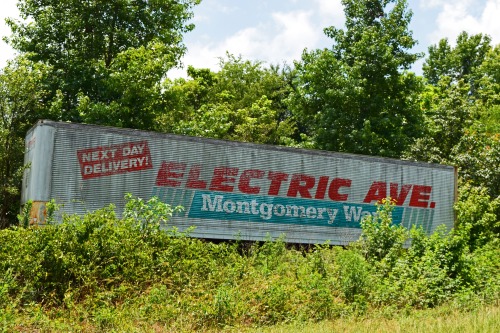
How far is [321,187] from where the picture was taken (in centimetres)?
2041

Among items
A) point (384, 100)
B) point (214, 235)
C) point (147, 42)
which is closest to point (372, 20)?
point (384, 100)

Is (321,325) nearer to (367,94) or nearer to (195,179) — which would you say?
(195,179)

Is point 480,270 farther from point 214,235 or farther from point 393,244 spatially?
point 214,235

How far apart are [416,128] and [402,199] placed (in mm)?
14086

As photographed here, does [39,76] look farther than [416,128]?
No

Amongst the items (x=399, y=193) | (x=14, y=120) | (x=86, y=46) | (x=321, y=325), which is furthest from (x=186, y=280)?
(x=86, y=46)

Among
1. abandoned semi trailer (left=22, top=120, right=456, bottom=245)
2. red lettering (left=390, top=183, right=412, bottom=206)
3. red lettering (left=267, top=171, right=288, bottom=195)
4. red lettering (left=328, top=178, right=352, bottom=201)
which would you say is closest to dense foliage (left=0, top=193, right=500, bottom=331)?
abandoned semi trailer (left=22, top=120, right=456, bottom=245)

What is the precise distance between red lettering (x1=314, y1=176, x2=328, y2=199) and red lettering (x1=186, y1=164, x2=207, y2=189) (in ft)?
13.2

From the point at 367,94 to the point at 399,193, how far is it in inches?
575

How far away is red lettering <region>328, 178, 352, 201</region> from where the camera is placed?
20.5 meters

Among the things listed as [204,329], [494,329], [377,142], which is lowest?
[204,329]

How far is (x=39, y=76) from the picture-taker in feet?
86.0

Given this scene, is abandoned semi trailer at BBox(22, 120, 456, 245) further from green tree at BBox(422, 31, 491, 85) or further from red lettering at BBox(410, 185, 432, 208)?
green tree at BBox(422, 31, 491, 85)

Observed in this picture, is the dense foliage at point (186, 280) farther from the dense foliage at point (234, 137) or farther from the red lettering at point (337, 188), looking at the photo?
the red lettering at point (337, 188)
